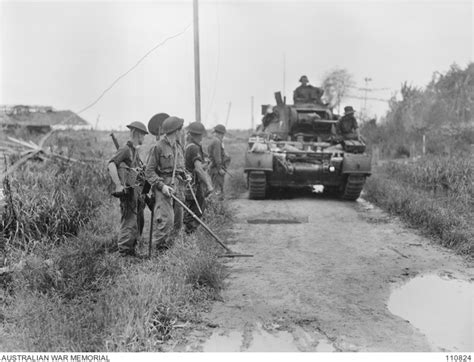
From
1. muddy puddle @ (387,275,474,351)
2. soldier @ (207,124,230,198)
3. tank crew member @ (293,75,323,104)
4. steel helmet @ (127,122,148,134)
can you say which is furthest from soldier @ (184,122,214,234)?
tank crew member @ (293,75,323,104)

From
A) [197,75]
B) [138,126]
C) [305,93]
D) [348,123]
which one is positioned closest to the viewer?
[138,126]

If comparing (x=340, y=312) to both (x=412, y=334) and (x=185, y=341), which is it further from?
(x=185, y=341)

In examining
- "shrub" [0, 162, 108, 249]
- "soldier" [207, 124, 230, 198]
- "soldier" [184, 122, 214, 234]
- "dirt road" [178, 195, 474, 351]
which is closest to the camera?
"dirt road" [178, 195, 474, 351]

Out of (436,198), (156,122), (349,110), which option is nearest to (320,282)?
(156,122)

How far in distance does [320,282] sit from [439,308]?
3.66ft

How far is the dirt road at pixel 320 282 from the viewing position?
3770 mm

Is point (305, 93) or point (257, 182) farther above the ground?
point (305, 93)

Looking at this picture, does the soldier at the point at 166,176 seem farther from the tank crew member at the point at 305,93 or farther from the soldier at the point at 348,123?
the tank crew member at the point at 305,93

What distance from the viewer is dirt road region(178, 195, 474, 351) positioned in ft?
12.4

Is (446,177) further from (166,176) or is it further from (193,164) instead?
(166,176)

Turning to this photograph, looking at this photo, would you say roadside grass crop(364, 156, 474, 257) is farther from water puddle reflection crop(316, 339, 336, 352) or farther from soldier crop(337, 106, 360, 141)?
water puddle reflection crop(316, 339, 336, 352)

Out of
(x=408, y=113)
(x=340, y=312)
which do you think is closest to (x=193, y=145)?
(x=340, y=312)

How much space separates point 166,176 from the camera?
584 cm

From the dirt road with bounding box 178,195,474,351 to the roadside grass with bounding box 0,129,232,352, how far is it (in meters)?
0.28
